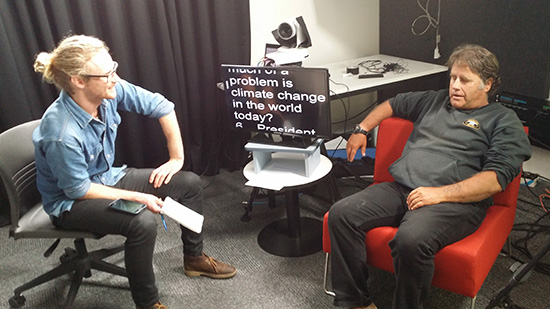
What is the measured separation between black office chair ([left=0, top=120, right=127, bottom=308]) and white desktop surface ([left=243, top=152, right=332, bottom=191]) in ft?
2.38

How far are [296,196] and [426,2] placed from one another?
66.3 inches

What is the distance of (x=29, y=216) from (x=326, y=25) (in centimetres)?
234

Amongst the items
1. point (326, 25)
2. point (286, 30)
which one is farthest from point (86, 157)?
A: point (326, 25)

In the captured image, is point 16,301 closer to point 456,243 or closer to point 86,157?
point 86,157

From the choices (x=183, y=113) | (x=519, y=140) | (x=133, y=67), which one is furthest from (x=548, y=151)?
(x=133, y=67)

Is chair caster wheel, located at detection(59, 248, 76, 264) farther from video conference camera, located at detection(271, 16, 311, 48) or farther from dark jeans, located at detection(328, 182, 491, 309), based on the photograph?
video conference camera, located at detection(271, 16, 311, 48)

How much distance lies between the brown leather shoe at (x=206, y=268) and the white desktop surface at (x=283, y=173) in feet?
1.34

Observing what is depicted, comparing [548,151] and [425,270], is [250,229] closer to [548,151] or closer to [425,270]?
[425,270]

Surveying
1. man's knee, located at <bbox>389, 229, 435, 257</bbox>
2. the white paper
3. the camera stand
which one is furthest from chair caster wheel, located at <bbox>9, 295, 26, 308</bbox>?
the camera stand

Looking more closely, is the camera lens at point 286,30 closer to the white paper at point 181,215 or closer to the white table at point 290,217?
the white table at point 290,217

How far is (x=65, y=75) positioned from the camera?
1818mm

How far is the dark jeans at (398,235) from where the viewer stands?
66.7 inches

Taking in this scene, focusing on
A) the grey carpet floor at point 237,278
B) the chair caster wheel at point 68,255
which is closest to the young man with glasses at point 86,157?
the grey carpet floor at point 237,278

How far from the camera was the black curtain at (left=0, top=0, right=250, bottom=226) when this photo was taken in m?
2.60
